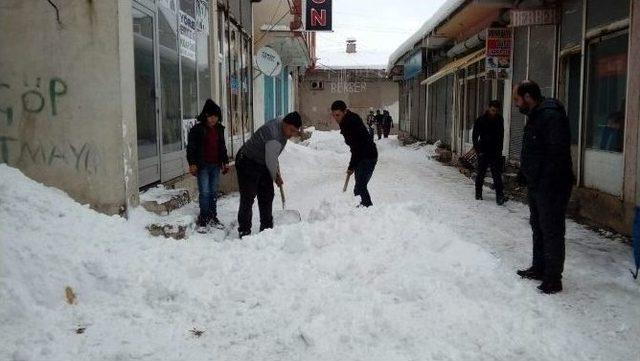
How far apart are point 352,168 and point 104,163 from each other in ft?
10.6

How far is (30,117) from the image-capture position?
6086 millimetres

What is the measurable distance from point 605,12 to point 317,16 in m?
11.8

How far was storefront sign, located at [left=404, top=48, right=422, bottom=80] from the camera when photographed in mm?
21347

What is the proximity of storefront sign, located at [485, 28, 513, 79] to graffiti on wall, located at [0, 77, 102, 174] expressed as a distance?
9.43 meters

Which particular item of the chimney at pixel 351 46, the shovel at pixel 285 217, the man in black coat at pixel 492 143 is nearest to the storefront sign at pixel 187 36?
the shovel at pixel 285 217

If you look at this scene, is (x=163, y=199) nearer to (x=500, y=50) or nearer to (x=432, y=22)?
(x=500, y=50)

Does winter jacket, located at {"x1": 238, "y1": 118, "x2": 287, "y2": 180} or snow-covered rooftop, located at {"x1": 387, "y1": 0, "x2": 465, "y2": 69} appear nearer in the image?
winter jacket, located at {"x1": 238, "y1": 118, "x2": 287, "y2": 180}

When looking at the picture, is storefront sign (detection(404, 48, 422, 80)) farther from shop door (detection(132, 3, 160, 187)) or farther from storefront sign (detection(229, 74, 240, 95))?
shop door (detection(132, 3, 160, 187))

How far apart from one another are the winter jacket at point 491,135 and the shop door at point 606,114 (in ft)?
4.34

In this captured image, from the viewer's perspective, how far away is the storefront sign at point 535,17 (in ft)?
32.7

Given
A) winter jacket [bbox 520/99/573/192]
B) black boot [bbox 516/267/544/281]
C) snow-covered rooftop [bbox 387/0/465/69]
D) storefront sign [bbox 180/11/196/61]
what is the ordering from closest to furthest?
1. winter jacket [bbox 520/99/573/192]
2. black boot [bbox 516/267/544/281]
3. storefront sign [bbox 180/11/196/61]
4. snow-covered rooftop [bbox 387/0/465/69]

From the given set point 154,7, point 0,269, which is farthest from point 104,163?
point 154,7

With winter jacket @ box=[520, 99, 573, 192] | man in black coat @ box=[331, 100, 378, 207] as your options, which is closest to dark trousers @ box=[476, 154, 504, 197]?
man in black coat @ box=[331, 100, 378, 207]

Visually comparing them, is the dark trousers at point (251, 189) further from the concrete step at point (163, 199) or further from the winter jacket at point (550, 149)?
the winter jacket at point (550, 149)
